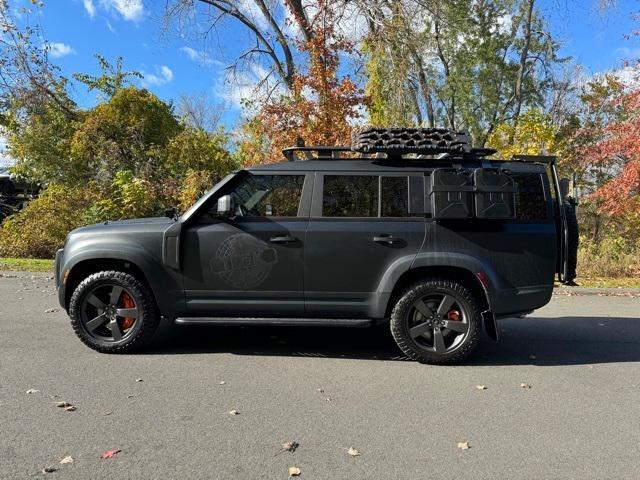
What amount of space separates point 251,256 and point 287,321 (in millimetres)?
735

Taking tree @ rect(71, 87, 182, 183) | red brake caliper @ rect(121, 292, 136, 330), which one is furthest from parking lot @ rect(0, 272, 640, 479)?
tree @ rect(71, 87, 182, 183)

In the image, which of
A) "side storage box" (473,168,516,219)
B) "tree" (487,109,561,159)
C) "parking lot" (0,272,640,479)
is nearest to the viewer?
"parking lot" (0,272,640,479)

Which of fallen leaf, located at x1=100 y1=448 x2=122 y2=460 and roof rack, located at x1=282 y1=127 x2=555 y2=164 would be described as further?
roof rack, located at x1=282 y1=127 x2=555 y2=164

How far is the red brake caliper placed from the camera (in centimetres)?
552

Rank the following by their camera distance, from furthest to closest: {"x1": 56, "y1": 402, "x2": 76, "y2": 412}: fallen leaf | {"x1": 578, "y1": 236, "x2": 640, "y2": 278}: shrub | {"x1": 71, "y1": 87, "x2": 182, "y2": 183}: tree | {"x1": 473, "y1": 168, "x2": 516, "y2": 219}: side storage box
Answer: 1. {"x1": 71, "y1": 87, "x2": 182, "y2": 183}: tree
2. {"x1": 578, "y1": 236, "x2": 640, "y2": 278}: shrub
3. {"x1": 473, "y1": 168, "x2": 516, "y2": 219}: side storage box
4. {"x1": 56, "y1": 402, "x2": 76, "y2": 412}: fallen leaf

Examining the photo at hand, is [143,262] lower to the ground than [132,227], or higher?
lower

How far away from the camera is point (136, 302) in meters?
5.43

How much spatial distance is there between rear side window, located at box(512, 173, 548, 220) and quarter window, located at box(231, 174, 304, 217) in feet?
7.09

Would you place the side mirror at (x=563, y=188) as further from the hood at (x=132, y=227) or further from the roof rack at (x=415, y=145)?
the hood at (x=132, y=227)

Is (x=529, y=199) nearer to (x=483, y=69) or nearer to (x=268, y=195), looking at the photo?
(x=268, y=195)

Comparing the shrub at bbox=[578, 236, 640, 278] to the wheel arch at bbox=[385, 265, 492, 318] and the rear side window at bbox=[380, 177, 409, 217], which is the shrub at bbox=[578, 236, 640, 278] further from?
the rear side window at bbox=[380, 177, 409, 217]

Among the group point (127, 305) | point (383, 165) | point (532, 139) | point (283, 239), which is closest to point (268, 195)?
point (283, 239)

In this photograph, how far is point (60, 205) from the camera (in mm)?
15688

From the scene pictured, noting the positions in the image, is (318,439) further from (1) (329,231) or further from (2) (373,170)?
(2) (373,170)
